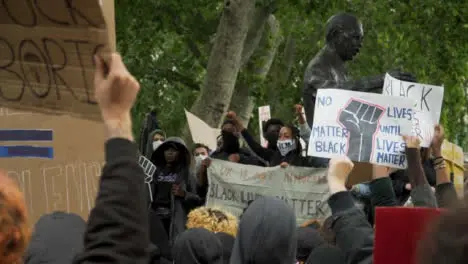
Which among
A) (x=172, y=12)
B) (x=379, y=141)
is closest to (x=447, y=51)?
(x=172, y=12)

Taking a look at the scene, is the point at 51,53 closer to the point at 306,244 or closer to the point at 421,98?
the point at 306,244

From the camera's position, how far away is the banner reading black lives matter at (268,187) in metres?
8.60

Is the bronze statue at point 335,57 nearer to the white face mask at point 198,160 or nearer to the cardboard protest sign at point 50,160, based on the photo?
the white face mask at point 198,160

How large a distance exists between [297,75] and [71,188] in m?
21.9

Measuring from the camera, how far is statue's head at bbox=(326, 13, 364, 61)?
7.93 m

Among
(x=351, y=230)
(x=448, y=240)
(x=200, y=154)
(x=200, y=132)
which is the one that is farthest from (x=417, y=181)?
(x=200, y=132)

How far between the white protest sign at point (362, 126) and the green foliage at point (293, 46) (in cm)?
903

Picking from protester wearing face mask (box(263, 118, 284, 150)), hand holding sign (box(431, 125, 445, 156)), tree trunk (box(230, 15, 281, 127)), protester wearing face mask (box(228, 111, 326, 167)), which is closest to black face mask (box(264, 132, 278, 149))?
protester wearing face mask (box(263, 118, 284, 150))

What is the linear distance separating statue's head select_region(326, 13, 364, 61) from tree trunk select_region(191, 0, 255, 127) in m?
8.05

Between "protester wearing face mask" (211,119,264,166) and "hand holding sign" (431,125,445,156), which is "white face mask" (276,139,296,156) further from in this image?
"hand holding sign" (431,125,445,156)

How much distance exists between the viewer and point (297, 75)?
1040 inches

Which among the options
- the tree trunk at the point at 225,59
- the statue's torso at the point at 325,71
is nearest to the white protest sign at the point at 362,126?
the statue's torso at the point at 325,71

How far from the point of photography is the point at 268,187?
898cm

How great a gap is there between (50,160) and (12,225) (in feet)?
7.93
